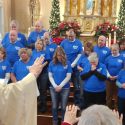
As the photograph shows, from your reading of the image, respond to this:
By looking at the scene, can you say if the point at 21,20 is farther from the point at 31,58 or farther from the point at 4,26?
the point at 31,58

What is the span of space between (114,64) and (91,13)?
29.2 ft

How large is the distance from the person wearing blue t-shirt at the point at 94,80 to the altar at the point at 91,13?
9033 mm

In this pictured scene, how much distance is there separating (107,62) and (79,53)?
0.80 meters

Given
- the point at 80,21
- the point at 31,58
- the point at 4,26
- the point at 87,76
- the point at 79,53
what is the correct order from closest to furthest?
1. the point at 87,76
2. the point at 31,58
3. the point at 79,53
4. the point at 4,26
5. the point at 80,21

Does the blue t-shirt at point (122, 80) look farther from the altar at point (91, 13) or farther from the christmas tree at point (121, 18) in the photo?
the altar at point (91, 13)

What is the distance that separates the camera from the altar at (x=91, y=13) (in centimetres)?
1497

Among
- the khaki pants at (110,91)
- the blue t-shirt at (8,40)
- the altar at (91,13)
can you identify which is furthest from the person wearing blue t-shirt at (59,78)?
the altar at (91,13)

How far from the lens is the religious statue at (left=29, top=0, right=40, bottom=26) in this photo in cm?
1454

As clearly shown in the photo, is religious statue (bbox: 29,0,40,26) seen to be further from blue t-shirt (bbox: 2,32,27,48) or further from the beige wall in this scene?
blue t-shirt (bbox: 2,32,27,48)

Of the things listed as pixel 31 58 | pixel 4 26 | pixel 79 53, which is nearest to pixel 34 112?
pixel 31 58

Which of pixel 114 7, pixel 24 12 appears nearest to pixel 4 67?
pixel 24 12

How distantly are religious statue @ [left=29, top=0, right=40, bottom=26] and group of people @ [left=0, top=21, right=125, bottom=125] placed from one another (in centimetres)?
698

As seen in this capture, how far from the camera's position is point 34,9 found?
14.8 meters

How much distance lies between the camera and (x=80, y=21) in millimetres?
15023
